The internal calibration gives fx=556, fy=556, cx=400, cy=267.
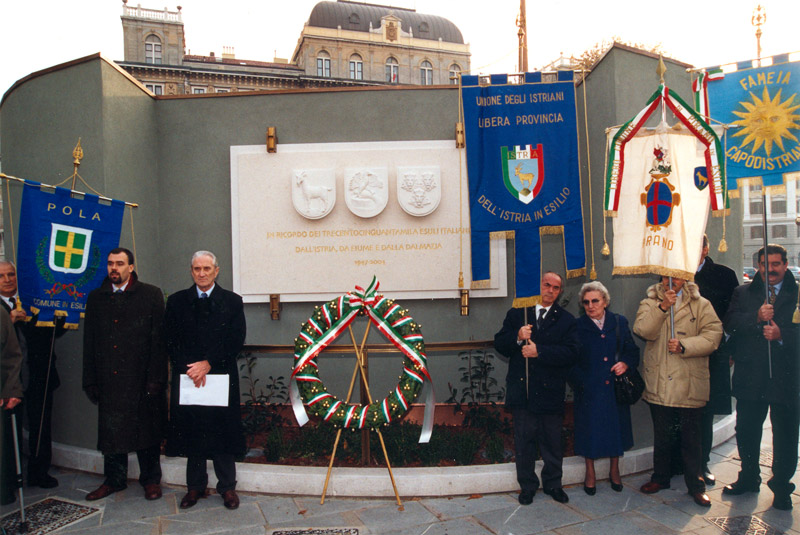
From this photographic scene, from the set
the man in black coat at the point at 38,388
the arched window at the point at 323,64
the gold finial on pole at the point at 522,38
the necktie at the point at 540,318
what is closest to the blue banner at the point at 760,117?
the necktie at the point at 540,318

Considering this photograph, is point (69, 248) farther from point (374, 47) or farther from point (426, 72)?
point (426, 72)

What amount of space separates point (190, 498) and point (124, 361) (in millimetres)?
1135

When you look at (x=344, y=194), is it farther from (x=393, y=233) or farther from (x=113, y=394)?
(x=113, y=394)

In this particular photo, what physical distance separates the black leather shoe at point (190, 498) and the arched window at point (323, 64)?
48.7 m

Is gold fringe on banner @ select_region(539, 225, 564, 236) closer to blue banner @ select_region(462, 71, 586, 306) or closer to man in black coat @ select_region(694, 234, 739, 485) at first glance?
blue banner @ select_region(462, 71, 586, 306)

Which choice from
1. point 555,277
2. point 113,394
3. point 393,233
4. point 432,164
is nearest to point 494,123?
point 432,164

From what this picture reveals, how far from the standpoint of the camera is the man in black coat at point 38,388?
442cm

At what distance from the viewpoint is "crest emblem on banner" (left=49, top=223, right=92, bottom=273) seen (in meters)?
4.36

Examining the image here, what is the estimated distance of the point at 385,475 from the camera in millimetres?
4285

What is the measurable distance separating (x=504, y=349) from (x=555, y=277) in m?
0.67

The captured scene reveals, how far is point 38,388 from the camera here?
4.55m

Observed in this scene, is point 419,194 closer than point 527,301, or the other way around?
point 527,301

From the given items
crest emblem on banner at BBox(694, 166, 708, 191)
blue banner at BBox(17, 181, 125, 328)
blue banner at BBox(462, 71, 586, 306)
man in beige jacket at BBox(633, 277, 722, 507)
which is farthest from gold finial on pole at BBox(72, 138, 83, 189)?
crest emblem on banner at BBox(694, 166, 708, 191)

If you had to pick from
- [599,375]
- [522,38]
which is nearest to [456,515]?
[599,375]
